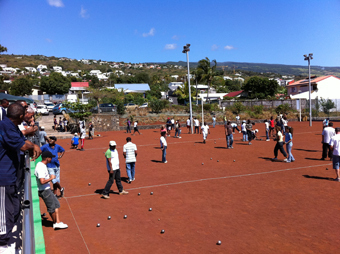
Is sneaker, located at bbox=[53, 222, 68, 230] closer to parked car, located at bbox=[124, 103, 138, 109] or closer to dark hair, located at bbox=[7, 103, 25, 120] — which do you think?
dark hair, located at bbox=[7, 103, 25, 120]

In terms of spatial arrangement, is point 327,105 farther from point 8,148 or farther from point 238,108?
point 8,148

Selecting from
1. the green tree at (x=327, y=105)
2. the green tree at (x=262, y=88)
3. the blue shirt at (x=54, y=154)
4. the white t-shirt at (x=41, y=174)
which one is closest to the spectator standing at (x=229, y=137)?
the blue shirt at (x=54, y=154)

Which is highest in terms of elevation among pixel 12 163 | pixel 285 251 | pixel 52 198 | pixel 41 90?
pixel 41 90

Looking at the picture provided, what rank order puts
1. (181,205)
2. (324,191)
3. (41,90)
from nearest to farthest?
1. (181,205)
2. (324,191)
3. (41,90)

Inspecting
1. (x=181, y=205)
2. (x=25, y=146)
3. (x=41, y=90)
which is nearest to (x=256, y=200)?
(x=181, y=205)

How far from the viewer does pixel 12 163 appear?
11.9 ft

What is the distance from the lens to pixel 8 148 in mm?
3564

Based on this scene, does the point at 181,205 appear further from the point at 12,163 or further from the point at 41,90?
the point at 41,90

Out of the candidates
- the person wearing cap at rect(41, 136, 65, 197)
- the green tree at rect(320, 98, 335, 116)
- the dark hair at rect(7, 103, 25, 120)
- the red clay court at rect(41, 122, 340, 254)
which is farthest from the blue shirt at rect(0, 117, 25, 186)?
the green tree at rect(320, 98, 335, 116)

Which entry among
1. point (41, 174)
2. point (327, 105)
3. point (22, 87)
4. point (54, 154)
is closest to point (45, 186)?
point (41, 174)

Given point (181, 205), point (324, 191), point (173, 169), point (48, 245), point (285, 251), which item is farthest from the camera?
point (173, 169)

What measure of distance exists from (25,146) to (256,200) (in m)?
7.24

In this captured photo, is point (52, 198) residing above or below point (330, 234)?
above

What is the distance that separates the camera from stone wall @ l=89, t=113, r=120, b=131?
33562mm
